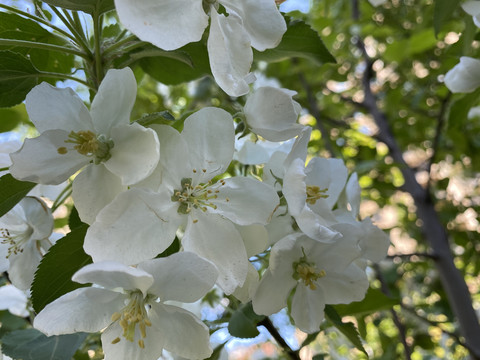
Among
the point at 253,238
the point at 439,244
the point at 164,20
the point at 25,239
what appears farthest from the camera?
the point at 439,244

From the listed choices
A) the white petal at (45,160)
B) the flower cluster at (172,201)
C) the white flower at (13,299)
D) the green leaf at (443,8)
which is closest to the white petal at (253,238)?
the flower cluster at (172,201)

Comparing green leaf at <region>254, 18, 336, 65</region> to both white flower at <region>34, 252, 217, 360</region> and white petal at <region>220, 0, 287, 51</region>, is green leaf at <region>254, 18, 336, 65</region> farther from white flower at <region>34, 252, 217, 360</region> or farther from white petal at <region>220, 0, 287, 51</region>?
white flower at <region>34, 252, 217, 360</region>

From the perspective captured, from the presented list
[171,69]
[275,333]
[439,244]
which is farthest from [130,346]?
[439,244]

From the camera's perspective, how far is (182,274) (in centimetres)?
54

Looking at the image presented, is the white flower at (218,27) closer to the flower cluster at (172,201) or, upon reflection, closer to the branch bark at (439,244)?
the flower cluster at (172,201)

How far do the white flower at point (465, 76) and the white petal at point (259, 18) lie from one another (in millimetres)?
482

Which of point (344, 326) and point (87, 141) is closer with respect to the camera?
point (87, 141)

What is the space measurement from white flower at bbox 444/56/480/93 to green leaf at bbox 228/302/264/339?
562 millimetres

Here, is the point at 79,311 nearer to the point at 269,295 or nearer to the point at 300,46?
the point at 269,295

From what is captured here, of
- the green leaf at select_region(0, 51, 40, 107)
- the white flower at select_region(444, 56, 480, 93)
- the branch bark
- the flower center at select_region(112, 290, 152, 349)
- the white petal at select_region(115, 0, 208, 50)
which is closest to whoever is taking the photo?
the white petal at select_region(115, 0, 208, 50)

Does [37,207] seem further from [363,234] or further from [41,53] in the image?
[363,234]

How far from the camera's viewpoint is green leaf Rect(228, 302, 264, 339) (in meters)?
0.76

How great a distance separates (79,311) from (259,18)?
1.30ft

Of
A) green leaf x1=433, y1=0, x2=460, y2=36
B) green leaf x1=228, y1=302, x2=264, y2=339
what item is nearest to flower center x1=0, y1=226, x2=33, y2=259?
green leaf x1=228, y1=302, x2=264, y2=339
